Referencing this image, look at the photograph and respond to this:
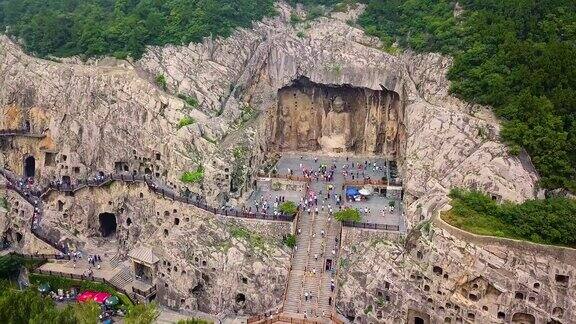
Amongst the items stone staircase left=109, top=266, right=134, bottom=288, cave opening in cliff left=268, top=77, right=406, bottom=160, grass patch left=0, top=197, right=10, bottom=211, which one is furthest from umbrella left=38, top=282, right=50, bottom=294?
cave opening in cliff left=268, top=77, right=406, bottom=160

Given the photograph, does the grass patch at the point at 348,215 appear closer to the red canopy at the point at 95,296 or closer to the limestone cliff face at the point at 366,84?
the limestone cliff face at the point at 366,84

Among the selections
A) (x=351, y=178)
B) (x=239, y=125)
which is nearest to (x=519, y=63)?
(x=351, y=178)

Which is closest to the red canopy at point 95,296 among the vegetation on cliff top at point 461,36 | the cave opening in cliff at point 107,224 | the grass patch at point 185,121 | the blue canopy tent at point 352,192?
the cave opening in cliff at point 107,224

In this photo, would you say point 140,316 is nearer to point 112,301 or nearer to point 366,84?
point 112,301

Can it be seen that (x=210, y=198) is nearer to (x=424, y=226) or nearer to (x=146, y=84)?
(x=146, y=84)

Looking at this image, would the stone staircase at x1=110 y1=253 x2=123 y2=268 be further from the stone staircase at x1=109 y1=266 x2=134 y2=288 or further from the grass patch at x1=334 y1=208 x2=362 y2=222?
the grass patch at x1=334 y1=208 x2=362 y2=222

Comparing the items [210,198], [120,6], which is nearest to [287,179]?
[210,198]
